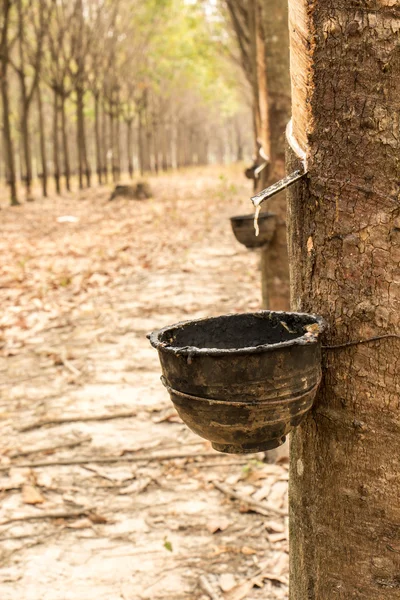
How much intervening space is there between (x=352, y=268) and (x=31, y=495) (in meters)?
2.36

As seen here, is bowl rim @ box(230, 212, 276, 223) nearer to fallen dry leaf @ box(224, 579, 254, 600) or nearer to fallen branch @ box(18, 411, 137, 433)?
fallen branch @ box(18, 411, 137, 433)

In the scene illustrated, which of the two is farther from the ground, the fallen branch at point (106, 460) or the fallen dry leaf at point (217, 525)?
the fallen branch at point (106, 460)

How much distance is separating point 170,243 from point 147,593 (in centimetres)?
826

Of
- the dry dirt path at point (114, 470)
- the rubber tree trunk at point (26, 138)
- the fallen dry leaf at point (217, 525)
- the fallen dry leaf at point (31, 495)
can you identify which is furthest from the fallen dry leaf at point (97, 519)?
the rubber tree trunk at point (26, 138)

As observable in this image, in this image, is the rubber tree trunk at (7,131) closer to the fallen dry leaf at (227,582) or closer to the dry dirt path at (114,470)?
the dry dirt path at (114,470)

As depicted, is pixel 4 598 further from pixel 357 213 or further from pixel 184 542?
pixel 357 213

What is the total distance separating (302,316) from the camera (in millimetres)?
1589

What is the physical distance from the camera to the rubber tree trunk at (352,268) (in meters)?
1.42

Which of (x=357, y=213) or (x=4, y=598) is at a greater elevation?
(x=357, y=213)

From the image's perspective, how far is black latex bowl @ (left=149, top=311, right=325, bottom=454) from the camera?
1374 mm

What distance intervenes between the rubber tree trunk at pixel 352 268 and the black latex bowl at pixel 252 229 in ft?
6.11

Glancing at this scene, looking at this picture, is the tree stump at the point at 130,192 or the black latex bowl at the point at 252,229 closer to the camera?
the black latex bowl at the point at 252,229

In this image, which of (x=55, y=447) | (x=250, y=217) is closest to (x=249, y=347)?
(x=250, y=217)

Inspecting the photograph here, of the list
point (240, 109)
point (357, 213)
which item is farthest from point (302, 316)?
point (240, 109)
